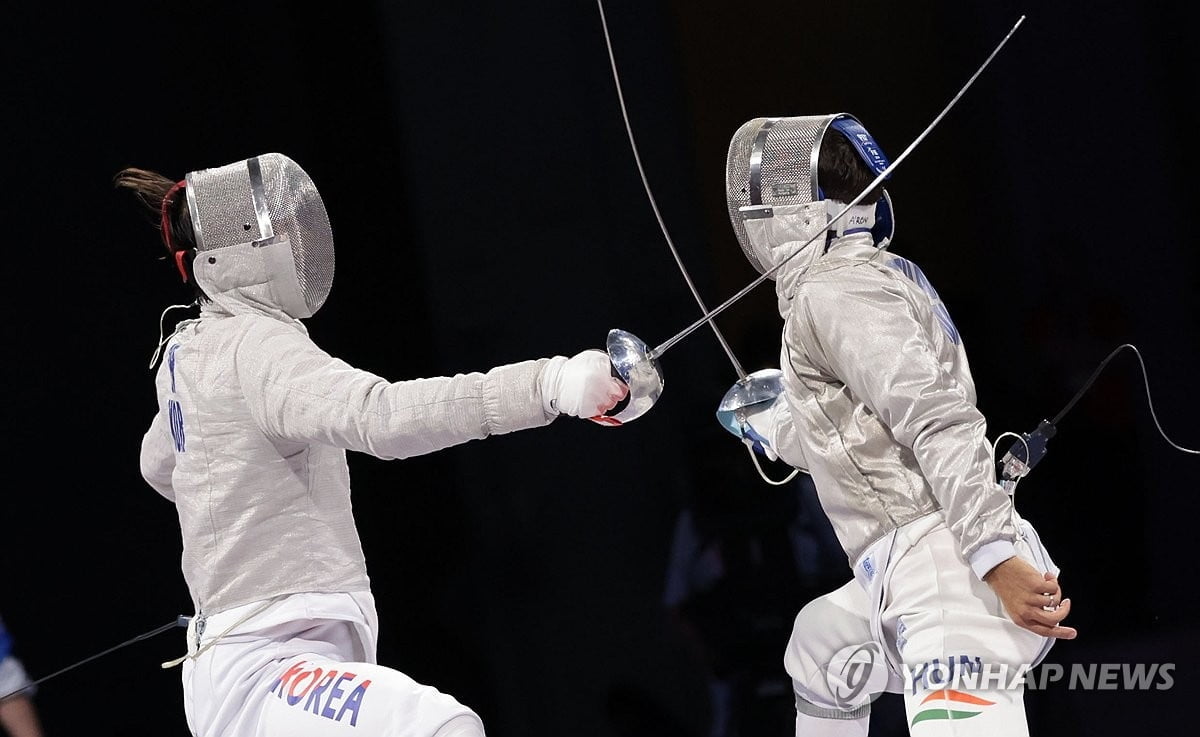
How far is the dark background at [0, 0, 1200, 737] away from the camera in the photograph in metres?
2.93

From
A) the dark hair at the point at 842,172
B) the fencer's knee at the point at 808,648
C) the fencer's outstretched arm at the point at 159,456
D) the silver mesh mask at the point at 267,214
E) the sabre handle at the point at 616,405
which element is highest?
the silver mesh mask at the point at 267,214

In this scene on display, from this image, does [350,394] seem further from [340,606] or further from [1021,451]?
[1021,451]

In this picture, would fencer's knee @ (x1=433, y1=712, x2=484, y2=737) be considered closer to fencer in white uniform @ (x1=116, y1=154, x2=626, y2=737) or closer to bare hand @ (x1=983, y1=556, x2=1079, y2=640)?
fencer in white uniform @ (x1=116, y1=154, x2=626, y2=737)

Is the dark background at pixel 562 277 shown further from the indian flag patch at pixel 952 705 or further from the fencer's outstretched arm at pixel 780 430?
the indian flag patch at pixel 952 705

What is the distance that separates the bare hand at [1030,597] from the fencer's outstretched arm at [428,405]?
22.4 inches

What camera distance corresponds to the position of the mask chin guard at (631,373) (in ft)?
5.69

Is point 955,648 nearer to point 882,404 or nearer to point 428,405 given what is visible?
point 882,404

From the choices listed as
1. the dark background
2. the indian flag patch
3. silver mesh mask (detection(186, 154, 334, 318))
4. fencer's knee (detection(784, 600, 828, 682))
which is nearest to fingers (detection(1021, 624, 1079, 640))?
the indian flag patch

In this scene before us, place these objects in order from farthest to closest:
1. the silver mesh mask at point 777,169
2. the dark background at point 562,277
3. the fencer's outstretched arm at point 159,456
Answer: the dark background at point 562,277, the fencer's outstretched arm at point 159,456, the silver mesh mask at point 777,169

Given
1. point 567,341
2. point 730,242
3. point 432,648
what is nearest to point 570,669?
point 432,648

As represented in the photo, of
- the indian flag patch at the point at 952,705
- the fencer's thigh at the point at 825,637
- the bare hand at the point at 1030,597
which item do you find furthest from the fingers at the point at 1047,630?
the fencer's thigh at the point at 825,637

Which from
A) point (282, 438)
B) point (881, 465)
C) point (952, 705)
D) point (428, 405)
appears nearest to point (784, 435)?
point (881, 465)

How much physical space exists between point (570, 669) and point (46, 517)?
136 cm

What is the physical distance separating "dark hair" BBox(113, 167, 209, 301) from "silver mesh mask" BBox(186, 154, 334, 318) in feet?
0.14
